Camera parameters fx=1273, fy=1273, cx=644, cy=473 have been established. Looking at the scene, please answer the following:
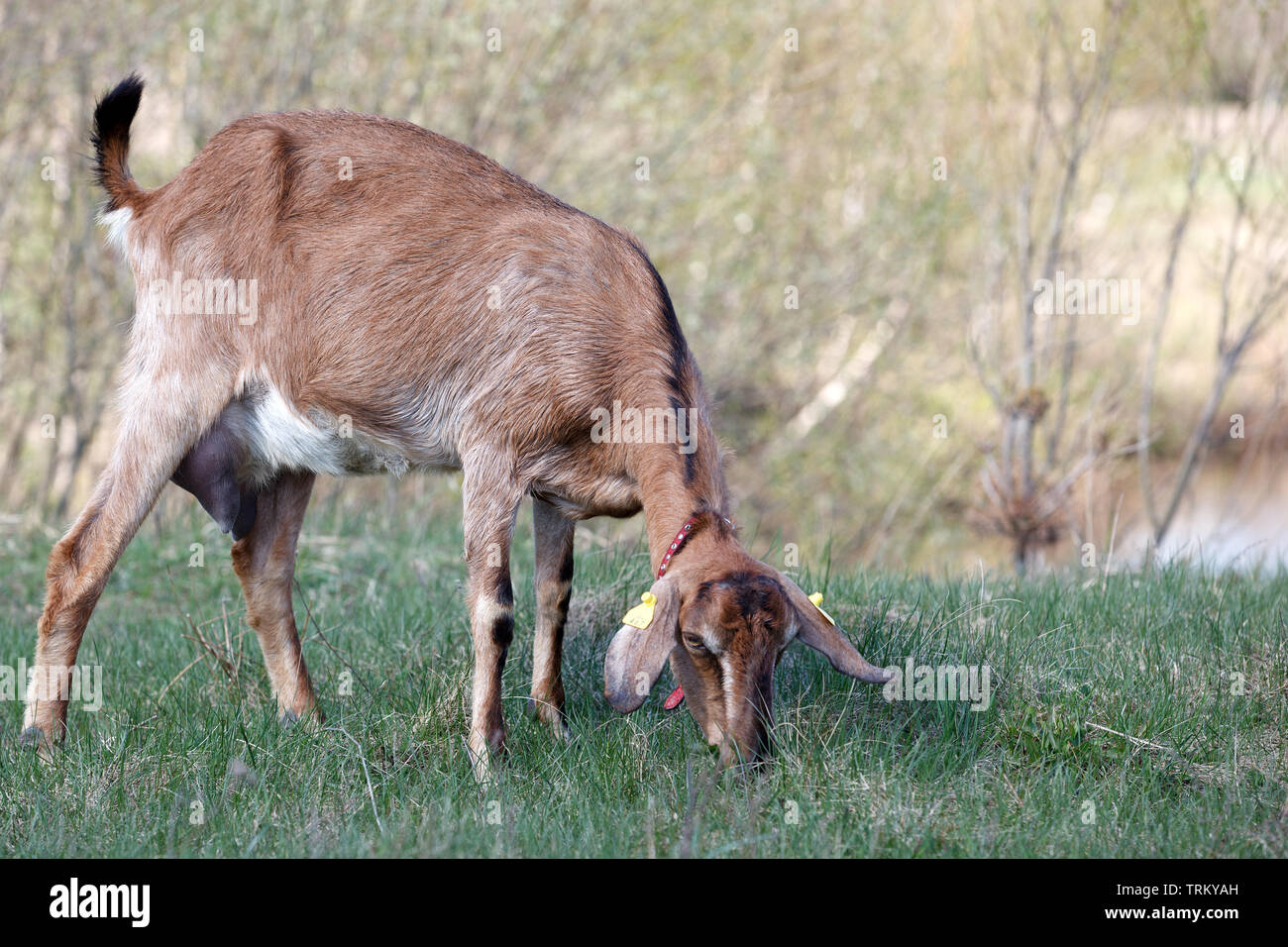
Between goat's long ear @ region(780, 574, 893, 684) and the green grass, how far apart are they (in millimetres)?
312

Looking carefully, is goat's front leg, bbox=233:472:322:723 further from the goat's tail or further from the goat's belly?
the goat's tail

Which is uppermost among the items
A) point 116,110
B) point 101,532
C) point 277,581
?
point 116,110

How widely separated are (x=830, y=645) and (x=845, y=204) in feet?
29.7

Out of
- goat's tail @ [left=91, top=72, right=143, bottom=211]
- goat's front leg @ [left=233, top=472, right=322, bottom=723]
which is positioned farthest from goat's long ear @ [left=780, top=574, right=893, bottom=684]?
goat's tail @ [left=91, top=72, right=143, bottom=211]

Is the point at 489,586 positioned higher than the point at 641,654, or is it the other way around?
the point at 489,586

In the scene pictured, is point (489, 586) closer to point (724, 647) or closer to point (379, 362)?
point (379, 362)

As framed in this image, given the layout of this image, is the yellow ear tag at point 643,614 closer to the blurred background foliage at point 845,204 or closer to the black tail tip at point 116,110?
the black tail tip at point 116,110

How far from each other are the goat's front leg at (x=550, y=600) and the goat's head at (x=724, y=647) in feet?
3.14

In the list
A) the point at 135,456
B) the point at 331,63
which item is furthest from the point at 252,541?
the point at 331,63

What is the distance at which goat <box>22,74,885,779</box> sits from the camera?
414 centimetres

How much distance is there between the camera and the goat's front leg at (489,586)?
4.13m

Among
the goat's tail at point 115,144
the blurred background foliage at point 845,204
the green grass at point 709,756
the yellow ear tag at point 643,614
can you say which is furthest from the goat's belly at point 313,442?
the blurred background foliage at point 845,204

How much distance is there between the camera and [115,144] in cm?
486

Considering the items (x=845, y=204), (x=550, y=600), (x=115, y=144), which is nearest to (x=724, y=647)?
(x=550, y=600)
